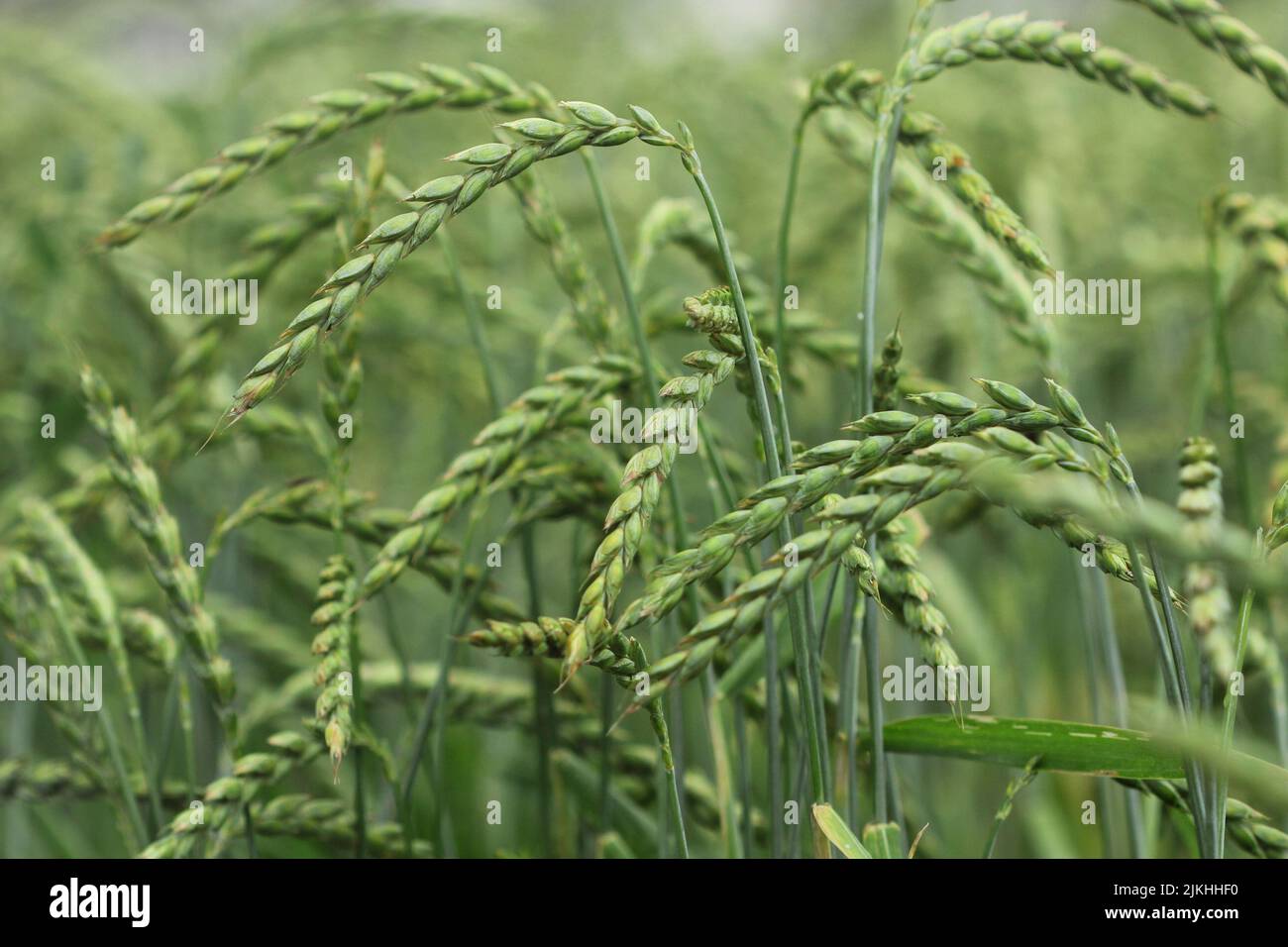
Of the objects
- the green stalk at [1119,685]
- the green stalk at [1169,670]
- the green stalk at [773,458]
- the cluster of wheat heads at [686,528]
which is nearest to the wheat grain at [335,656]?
the cluster of wheat heads at [686,528]

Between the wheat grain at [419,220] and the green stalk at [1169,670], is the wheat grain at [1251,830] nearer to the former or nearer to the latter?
the green stalk at [1169,670]

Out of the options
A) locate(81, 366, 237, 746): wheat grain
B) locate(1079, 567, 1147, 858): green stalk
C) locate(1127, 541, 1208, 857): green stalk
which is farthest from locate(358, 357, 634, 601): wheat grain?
locate(1079, 567, 1147, 858): green stalk

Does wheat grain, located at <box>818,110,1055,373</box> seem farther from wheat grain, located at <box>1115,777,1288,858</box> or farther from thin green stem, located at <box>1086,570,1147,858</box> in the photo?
wheat grain, located at <box>1115,777,1288,858</box>

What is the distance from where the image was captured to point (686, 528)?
2.96 feet

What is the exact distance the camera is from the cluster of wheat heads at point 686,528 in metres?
0.59

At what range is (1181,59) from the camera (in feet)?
13.6

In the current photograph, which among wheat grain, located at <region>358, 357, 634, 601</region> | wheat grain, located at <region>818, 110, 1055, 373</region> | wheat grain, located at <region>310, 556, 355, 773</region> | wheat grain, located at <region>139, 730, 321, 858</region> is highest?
wheat grain, located at <region>818, 110, 1055, 373</region>

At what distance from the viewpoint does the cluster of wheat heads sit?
59 cm

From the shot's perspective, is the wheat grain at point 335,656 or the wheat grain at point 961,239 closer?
the wheat grain at point 335,656

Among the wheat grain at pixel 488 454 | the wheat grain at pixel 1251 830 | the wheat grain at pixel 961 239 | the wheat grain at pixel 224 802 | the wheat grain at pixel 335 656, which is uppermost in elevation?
the wheat grain at pixel 961 239

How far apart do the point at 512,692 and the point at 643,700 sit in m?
0.66
